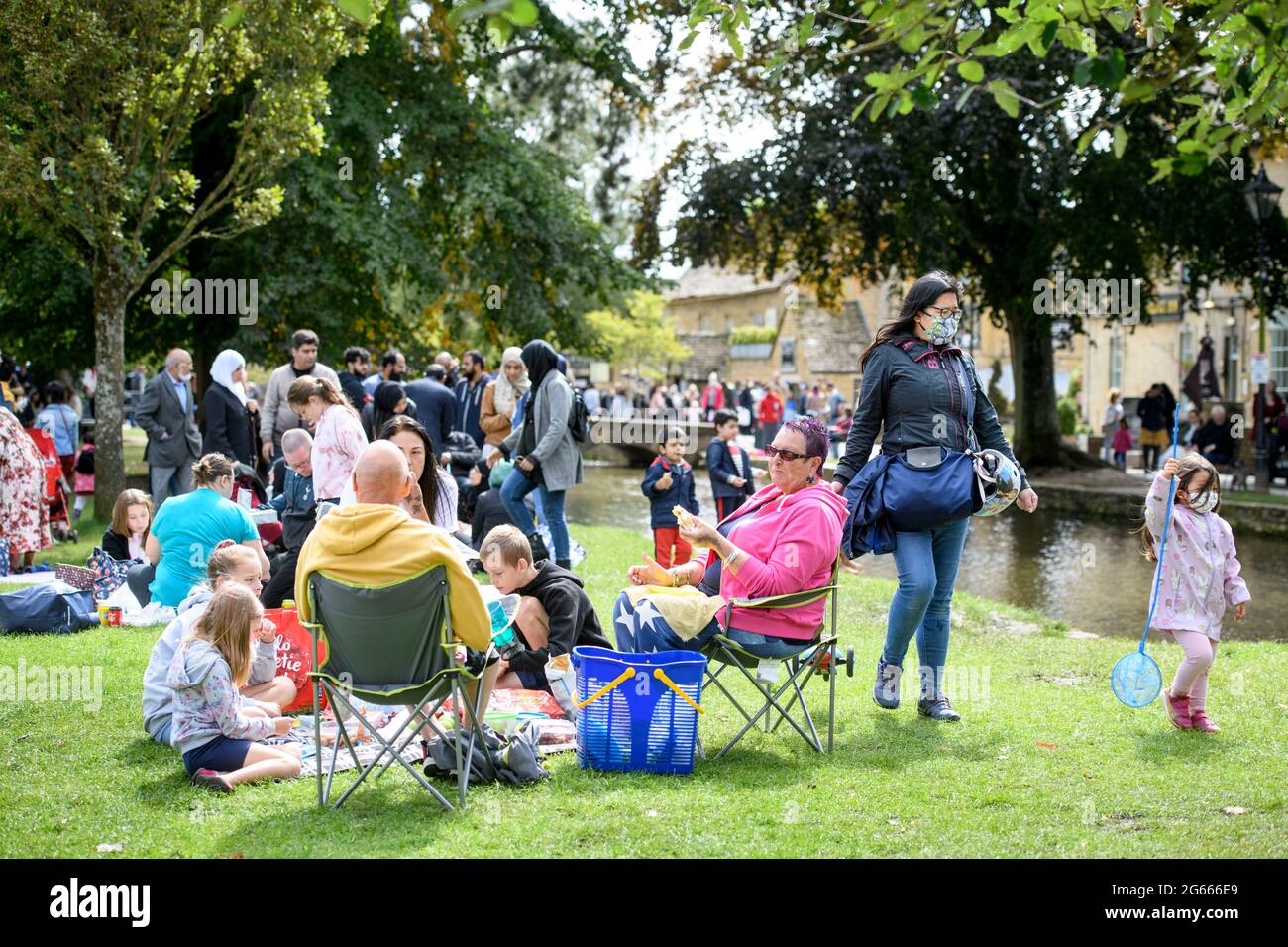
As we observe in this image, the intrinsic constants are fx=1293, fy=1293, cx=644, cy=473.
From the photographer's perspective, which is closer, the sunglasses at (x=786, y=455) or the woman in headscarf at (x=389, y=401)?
the sunglasses at (x=786, y=455)

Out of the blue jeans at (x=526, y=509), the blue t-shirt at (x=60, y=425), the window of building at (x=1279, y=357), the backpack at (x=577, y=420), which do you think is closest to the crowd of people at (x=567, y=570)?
the blue jeans at (x=526, y=509)

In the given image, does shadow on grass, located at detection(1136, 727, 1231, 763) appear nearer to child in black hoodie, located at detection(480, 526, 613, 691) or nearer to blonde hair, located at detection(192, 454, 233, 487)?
child in black hoodie, located at detection(480, 526, 613, 691)

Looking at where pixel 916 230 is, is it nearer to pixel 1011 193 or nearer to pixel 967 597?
pixel 1011 193

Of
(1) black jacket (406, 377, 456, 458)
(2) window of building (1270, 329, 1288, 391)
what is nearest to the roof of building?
(2) window of building (1270, 329, 1288, 391)

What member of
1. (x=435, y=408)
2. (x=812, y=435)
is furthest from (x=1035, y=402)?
(x=812, y=435)

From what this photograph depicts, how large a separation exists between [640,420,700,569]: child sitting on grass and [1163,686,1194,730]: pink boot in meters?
6.26

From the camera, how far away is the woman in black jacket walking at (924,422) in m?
6.64

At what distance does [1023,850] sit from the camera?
481 cm

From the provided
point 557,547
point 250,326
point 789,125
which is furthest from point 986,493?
point 789,125

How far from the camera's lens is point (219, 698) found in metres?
5.80

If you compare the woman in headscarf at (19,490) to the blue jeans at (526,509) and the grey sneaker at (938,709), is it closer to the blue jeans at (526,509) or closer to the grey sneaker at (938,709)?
the blue jeans at (526,509)

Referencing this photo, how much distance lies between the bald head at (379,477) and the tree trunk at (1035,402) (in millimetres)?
22749

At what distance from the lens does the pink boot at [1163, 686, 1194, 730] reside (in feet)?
22.2
